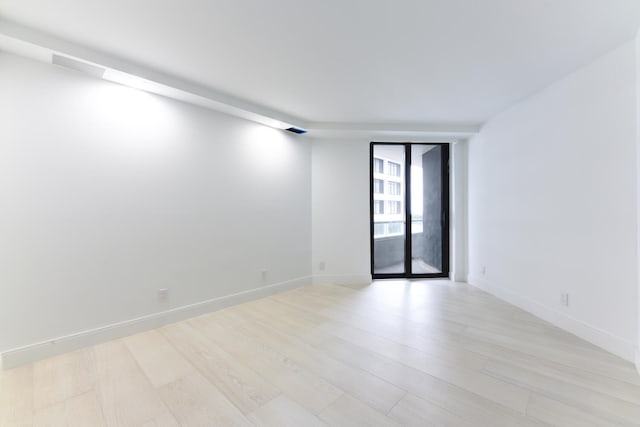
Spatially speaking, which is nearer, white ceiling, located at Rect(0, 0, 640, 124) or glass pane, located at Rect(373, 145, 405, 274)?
white ceiling, located at Rect(0, 0, 640, 124)

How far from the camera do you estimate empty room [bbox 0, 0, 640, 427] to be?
1.68 m

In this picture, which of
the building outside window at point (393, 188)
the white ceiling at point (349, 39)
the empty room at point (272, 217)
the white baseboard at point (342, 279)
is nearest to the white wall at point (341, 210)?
the white baseboard at point (342, 279)

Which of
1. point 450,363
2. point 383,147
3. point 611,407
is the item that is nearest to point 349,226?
point 383,147

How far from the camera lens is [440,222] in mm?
4672

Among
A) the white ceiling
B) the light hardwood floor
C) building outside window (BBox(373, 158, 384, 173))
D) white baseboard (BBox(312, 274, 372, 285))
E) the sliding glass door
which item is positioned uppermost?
the white ceiling

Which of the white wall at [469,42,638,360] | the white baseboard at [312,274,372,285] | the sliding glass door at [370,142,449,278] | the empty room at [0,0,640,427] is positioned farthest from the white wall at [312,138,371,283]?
the white wall at [469,42,638,360]

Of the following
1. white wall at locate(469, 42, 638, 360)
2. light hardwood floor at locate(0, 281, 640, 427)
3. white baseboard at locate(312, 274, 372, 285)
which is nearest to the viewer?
light hardwood floor at locate(0, 281, 640, 427)

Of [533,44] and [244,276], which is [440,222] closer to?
[533,44]

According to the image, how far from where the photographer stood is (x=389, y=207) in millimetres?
4730

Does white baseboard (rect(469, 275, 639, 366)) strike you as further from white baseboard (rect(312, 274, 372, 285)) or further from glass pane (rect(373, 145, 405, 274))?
white baseboard (rect(312, 274, 372, 285))

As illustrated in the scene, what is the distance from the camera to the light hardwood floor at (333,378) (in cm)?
150

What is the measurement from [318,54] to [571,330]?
3.39m

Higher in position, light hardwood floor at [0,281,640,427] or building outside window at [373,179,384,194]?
building outside window at [373,179,384,194]

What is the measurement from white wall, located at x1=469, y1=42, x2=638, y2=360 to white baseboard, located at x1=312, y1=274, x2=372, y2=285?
5.97ft
